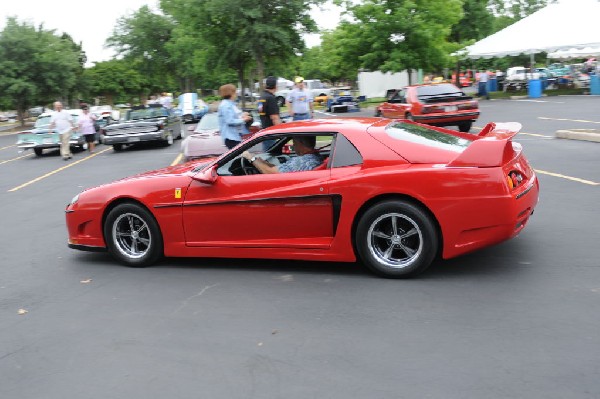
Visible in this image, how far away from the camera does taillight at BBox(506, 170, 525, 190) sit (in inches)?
203

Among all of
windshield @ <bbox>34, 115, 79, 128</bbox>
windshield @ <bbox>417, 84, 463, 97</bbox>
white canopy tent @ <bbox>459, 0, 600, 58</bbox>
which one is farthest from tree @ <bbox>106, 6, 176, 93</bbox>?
windshield @ <bbox>417, 84, 463, 97</bbox>

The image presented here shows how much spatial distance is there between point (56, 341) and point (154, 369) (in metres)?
1.02

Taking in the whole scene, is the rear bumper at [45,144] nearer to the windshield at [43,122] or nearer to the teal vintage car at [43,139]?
the teal vintage car at [43,139]

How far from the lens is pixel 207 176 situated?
5930 millimetres

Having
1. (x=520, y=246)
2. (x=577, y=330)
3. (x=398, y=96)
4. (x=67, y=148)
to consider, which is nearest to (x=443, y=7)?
(x=398, y=96)

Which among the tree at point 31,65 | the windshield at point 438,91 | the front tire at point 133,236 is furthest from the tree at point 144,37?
the front tire at point 133,236

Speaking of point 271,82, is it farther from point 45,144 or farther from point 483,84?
point 483,84

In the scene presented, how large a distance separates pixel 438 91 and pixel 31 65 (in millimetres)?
34556

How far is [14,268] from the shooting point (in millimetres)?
6715

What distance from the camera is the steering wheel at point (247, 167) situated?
5988 mm

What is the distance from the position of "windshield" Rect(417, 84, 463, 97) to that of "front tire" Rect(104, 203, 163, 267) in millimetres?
12945

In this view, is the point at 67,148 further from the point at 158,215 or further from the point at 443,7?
the point at 443,7

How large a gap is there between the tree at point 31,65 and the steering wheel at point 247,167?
4037cm

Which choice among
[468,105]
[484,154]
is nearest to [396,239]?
[484,154]
